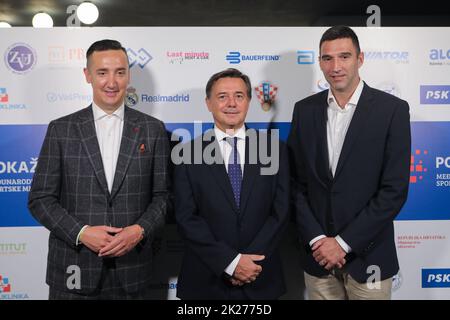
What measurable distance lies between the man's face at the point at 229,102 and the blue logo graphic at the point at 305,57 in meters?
0.74

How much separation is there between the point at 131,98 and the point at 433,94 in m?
1.94

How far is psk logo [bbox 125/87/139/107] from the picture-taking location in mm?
2773

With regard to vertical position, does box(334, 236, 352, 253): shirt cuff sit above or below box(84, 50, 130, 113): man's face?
below

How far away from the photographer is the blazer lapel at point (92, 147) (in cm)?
213

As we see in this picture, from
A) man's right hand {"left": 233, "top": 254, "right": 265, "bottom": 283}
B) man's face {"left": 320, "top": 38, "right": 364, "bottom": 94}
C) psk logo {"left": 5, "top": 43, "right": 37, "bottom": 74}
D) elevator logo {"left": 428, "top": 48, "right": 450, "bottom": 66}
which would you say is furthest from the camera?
elevator logo {"left": 428, "top": 48, "right": 450, "bottom": 66}

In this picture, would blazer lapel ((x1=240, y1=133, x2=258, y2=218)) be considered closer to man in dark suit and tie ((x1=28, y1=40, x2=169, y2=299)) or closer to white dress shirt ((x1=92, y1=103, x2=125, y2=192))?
man in dark suit and tie ((x1=28, y1=40, x2=169, y2=299))

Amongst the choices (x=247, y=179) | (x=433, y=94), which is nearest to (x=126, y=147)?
(x=247, y=179)

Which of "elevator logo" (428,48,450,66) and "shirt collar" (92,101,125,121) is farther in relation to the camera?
"elevator logo" (428,48,450,66)

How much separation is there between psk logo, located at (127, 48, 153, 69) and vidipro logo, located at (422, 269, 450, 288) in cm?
226

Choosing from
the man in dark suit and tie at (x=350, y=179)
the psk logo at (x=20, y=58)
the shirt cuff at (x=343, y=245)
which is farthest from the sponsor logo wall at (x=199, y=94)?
the shirt cuff at (x=343, y=245)

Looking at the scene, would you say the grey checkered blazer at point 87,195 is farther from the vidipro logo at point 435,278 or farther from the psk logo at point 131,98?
the vidipro logo at point 435,278

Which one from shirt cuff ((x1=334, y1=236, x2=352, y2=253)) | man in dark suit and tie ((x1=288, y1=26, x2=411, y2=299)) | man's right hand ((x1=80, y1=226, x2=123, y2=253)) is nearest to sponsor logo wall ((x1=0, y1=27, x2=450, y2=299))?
man in dark suit and tie ((x1=288, y1=26, x2=411, y2=299))

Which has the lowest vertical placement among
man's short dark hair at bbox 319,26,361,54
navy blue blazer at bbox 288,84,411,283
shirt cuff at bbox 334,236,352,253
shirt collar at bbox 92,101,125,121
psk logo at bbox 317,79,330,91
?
shirt cuff at bbox 334,236,352,253

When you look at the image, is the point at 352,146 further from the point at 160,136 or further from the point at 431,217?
the point at 431,217
